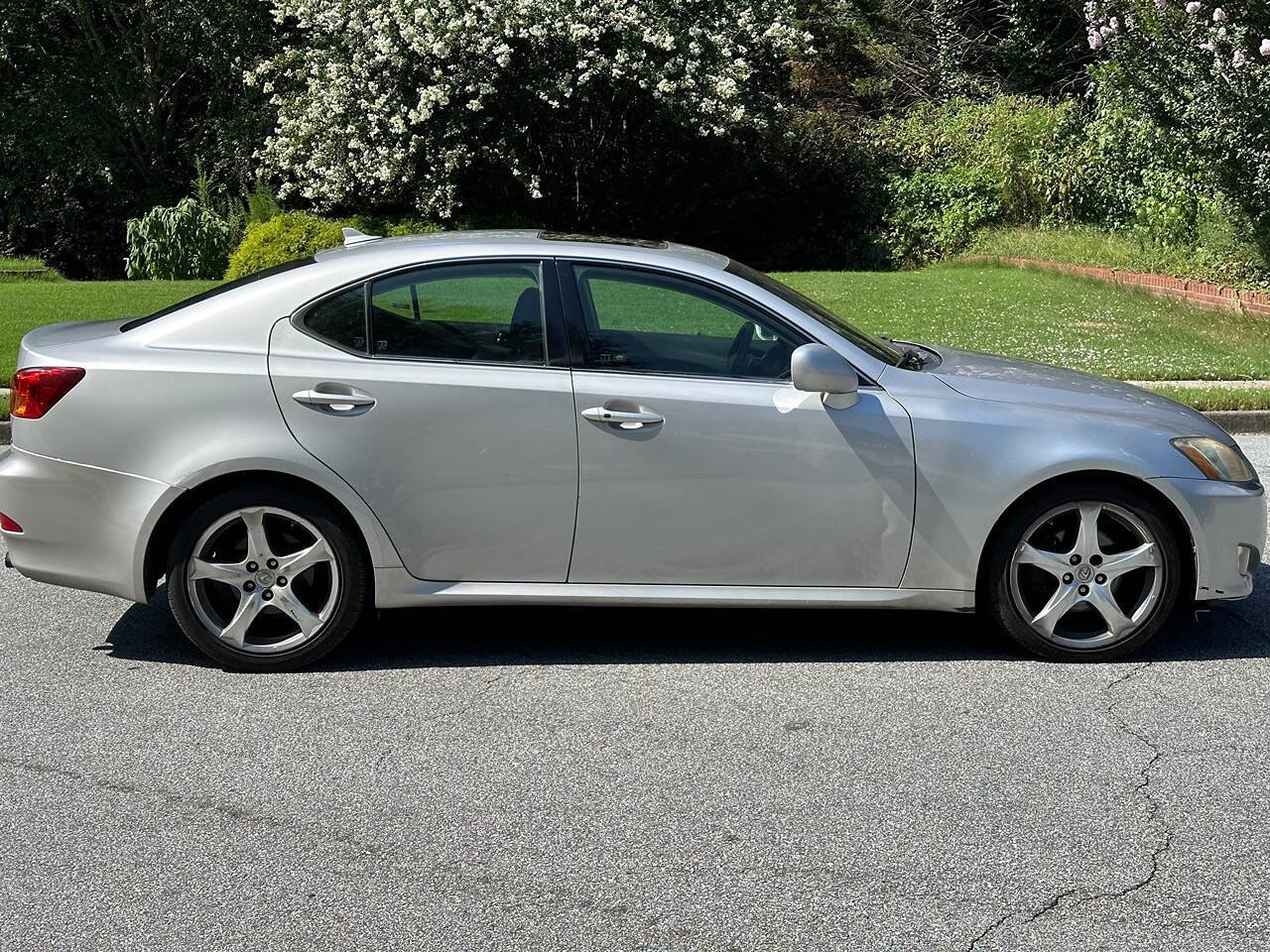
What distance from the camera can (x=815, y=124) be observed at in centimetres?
2750

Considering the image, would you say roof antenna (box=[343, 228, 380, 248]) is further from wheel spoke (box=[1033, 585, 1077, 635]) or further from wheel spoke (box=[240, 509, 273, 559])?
wheel spoke (box=[1033, 585, 1077, 635])

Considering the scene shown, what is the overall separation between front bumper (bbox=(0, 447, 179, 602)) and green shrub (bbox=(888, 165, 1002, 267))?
20.9 m

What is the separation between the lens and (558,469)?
535 cm

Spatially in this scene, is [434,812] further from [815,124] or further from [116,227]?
[116,227]

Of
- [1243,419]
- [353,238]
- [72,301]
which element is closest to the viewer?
[353,238]

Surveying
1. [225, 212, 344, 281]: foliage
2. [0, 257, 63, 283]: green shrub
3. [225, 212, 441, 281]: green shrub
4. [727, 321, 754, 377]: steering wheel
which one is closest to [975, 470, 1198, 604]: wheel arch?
[727, 321, 754, 377]: steering wheel

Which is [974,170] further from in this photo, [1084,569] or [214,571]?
[214,571]

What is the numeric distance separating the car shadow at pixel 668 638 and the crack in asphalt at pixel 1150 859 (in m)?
0.87

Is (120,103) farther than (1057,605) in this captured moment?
Yes

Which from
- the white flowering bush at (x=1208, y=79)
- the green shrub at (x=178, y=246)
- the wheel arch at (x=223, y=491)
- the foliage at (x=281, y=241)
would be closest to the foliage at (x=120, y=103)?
the green shrub at (x=178, y=246)

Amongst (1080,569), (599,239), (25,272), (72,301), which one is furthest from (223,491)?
(25,272)

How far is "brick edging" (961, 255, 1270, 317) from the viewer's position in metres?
15.7

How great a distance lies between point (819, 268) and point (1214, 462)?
21.5 m

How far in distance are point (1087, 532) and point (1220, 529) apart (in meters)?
0.50
